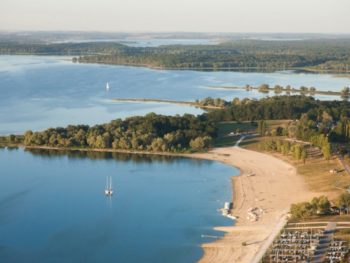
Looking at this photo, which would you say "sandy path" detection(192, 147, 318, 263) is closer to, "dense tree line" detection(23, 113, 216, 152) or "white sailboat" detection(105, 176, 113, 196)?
"dense tree line" detection(23, 113, 216, 152)

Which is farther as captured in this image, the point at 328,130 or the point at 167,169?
the point at 328,130

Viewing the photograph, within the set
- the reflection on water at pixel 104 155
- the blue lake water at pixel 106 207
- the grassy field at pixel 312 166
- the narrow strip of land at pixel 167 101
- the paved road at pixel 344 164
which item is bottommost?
the blue lake water at pixel 106 207

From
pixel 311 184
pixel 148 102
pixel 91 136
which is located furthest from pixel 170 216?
pixel 148 102

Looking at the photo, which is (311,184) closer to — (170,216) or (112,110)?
(170,216)

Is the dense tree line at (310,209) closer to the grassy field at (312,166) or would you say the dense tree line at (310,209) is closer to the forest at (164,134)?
the grassy field at (312,166)

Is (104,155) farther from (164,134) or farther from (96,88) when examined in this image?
(96,88)

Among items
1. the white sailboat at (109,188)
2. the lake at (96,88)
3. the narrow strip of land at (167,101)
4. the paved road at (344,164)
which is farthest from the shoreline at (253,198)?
the narrow strip of land at (167,101)

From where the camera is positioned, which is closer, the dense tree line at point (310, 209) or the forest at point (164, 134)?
the dense tree line at point (310, 209)
